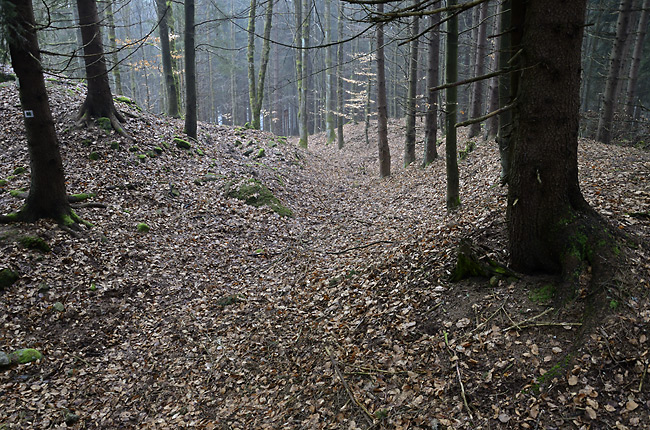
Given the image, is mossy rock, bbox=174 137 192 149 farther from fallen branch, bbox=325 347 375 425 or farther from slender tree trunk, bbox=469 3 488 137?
slender tree trunk, bbox=469 3 488 137

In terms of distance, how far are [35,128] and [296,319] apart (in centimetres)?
627

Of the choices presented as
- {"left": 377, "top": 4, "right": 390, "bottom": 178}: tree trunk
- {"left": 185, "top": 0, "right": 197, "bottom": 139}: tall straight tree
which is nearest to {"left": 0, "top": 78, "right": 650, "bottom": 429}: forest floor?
{"left": 185, "top": 0, "right": 197, "bottom": 139}: tall straight tree

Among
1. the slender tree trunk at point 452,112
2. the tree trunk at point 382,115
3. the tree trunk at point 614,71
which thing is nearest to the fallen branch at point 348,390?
the slender tree trunk at point 452,112

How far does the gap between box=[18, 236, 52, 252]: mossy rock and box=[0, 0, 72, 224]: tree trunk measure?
679mm

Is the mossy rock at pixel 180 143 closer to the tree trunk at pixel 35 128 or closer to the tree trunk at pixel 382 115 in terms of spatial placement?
the tree trunk at pixel 35 128

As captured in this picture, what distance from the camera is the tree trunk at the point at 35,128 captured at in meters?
6.62

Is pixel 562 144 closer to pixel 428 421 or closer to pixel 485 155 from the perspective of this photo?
pixel 428 421

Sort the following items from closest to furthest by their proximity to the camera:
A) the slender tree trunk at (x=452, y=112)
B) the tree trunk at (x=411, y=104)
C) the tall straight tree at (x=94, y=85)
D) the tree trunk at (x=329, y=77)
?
the slender tree trunk at (x=452, y=112) < the tall straight tree at (x=94, y=85) < the tree trunk at (x=411, y=104) < the tree trunk at (x=329, y=77)

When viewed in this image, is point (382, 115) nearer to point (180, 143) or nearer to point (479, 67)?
point (479, 67)

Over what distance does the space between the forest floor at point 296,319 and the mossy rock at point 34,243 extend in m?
0.11

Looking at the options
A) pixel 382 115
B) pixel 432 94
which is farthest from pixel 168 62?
pixel 432 94

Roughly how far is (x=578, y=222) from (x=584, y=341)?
1315mm

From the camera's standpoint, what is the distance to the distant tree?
6.55 meters

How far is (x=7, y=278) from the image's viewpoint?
19.1 feet
